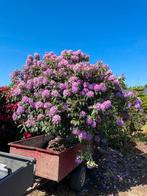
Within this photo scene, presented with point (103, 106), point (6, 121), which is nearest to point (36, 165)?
point (103, 106)

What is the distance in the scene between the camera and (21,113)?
14.8ft

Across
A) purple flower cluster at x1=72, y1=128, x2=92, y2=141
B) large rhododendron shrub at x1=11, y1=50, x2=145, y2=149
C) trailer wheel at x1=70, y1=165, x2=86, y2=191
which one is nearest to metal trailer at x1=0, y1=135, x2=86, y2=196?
trailer wheel at x1=70, y1=165, x2=86, y2=191

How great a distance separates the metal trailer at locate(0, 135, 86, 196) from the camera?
238cm

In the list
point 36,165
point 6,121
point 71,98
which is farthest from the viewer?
point 6,121

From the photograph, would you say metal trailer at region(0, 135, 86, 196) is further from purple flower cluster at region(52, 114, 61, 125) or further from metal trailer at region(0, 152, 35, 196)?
purple flower cluster at region(52, 114, 61, 125)

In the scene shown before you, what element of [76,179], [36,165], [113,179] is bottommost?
[113,179]

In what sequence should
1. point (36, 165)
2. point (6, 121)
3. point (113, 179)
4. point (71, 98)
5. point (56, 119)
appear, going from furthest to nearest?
1. point (6, 121)
2. point (113, 179)
3. point (71, 98)
4. point (56, 119)
5. point (36, 165)

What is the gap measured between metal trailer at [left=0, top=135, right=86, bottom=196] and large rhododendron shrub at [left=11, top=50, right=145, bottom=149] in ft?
1.31

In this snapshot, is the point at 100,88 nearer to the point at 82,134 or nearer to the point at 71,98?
the point at 71,98

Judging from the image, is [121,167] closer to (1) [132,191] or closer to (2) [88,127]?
(1) [132,191]

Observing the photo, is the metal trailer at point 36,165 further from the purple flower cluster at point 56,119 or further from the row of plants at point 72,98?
the purple flower cluster at point 56,119

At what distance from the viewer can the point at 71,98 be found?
4230mm

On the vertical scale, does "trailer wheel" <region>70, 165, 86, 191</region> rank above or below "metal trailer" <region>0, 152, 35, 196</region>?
below

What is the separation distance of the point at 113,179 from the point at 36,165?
6.58ft
